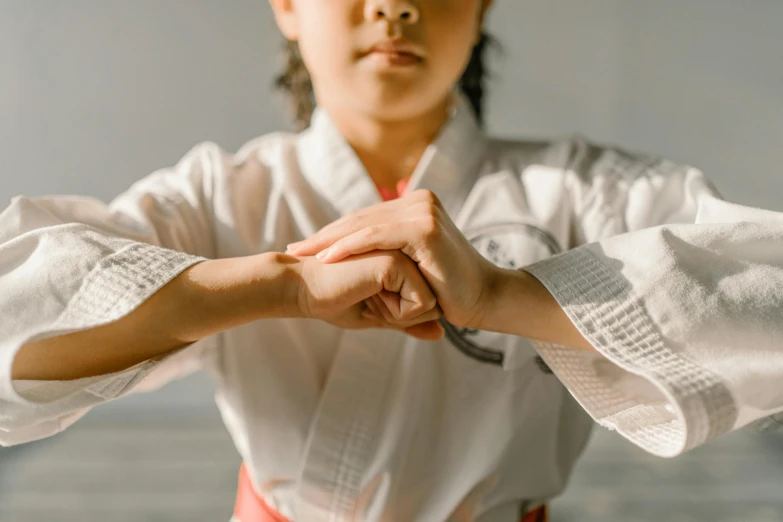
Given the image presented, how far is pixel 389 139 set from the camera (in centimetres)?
90

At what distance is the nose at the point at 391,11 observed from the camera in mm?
784

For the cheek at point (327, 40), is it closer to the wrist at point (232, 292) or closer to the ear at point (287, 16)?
the ear at point (287, 16)

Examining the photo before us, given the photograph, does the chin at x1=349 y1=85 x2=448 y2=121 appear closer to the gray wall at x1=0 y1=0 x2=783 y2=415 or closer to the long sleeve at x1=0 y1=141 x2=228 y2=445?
the long sleeve at x1=0 y1=141 x2=228 y2=445

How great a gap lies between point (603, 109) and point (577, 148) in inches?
22.4

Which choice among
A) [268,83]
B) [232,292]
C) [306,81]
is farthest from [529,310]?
[268,83]

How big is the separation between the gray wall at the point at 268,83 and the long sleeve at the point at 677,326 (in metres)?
0.71

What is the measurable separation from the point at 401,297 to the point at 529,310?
105 millimetres

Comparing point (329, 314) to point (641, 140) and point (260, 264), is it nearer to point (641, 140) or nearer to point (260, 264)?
point (260, 264)

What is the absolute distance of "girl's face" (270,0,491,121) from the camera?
0.79 meters

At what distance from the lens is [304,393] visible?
0.83 meters

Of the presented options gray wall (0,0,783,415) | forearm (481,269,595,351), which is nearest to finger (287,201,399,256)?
forearm (481,269,595,351)

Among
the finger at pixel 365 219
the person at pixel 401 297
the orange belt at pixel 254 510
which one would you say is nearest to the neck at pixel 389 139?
the person at pixel 401 297

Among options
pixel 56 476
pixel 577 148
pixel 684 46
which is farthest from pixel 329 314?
pixel 684 46

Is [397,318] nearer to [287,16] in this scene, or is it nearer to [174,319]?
[174,319]
